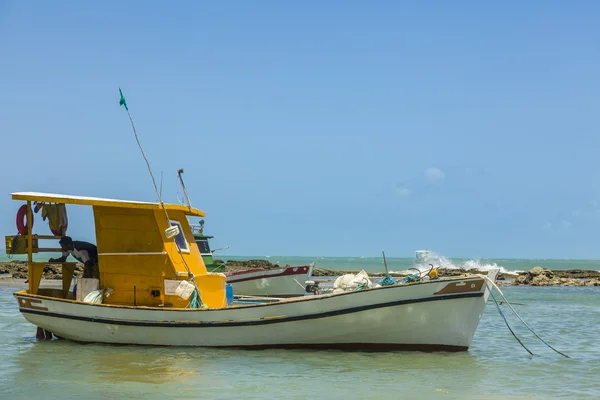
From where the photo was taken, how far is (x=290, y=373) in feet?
37.9

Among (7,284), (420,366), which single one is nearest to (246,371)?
(420,366)

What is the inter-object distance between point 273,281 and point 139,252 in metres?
13.0

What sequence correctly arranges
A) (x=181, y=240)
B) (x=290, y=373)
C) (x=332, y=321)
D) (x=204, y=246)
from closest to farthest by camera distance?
(x=290, y=373)
(x=332, y=321)
(x=181, y=240)
(x=204, y=246)

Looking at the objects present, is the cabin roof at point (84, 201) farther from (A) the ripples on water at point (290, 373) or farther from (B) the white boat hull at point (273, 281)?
(B) the white boat hull at point (273, 281)

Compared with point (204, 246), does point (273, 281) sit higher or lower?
lower

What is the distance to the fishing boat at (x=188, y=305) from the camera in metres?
12.5

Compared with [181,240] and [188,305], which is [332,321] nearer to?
[188,305]

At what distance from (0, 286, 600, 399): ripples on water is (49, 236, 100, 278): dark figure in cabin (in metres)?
1.49

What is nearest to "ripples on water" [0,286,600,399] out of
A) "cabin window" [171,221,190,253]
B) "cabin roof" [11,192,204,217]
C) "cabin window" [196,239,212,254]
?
"cabin window" [171,221,190,253]

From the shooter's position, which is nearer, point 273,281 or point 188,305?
point 188,305

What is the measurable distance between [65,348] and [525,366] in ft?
28.4

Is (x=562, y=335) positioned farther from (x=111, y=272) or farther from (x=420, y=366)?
(x=111, y=272)

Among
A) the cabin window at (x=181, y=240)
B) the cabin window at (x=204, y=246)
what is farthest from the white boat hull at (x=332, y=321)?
the cabin window at (x=204, y=246)

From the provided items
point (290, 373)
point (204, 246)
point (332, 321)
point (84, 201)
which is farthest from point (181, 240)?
point (204, 246)
